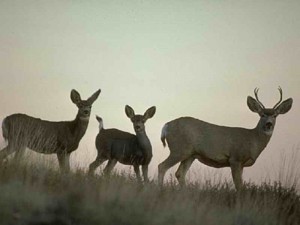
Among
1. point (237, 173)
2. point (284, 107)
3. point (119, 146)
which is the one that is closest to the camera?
point (237, 173)

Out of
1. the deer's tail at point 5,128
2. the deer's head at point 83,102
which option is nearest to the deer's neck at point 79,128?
the deer's head at point 83,102

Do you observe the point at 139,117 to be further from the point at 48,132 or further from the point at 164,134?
the point at 48,132

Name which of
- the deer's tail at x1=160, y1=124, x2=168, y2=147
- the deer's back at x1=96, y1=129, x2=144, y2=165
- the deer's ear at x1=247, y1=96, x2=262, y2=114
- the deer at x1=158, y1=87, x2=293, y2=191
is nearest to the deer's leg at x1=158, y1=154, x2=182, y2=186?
the deer at x1=158, y1=87, x2=293, y2=191

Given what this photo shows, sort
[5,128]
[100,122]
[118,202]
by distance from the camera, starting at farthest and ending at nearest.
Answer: [100,122]
[5,128]
[118,202]

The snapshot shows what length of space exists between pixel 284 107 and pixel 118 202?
3.35 m

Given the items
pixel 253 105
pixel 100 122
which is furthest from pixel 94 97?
pixel 253 105

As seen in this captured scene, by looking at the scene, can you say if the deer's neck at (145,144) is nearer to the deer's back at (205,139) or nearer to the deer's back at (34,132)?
the deer's back at (205,139)

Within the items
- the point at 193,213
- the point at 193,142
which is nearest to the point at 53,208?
the point at 193,213

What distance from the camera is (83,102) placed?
8242 millimetres

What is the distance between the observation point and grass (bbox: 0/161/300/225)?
4.71 meters

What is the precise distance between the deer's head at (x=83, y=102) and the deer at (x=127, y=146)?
1.35 feet

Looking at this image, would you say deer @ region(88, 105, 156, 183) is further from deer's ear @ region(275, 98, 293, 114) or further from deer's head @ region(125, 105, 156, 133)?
deer's ear @ region(275, 98, 293, 114)

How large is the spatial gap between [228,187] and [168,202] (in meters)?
1.88

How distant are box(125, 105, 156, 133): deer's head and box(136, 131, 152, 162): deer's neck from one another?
62 mm
